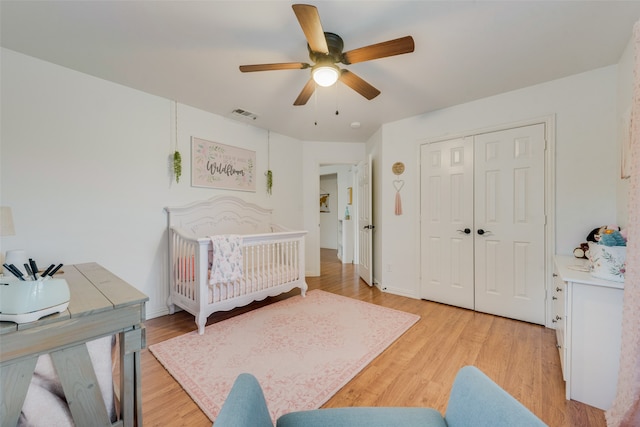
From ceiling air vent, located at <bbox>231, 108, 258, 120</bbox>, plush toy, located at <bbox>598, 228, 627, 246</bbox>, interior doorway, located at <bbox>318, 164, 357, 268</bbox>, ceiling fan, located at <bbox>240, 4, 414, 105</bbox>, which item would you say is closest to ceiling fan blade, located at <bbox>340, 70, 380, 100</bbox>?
ceiling fan, located at <bbox>240, 4, 414, 105</bbox>

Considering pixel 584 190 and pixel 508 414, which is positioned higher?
pixel 584 190

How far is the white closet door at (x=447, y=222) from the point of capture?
2.88 metres

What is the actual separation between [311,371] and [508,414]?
4.46 feet

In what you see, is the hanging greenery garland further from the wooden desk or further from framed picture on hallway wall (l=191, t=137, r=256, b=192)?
the wooden desk

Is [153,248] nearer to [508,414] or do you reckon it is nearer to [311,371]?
[311,371]

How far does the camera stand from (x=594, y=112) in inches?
87.4

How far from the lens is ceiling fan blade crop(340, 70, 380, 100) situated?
185cm

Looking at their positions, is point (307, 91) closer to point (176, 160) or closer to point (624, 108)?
point (176, 160)

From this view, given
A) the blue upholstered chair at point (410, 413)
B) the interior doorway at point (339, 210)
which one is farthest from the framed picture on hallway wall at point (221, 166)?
the blue upholstered chair at point (410, 413)

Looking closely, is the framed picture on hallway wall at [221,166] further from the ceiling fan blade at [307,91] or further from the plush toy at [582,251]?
the plush toy at [582,251]

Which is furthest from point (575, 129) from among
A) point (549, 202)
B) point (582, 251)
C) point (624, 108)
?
point (582, 251)

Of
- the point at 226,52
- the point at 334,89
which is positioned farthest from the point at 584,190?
the point at 226,52

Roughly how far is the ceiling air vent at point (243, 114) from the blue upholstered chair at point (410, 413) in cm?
293

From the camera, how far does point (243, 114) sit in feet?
10.4
